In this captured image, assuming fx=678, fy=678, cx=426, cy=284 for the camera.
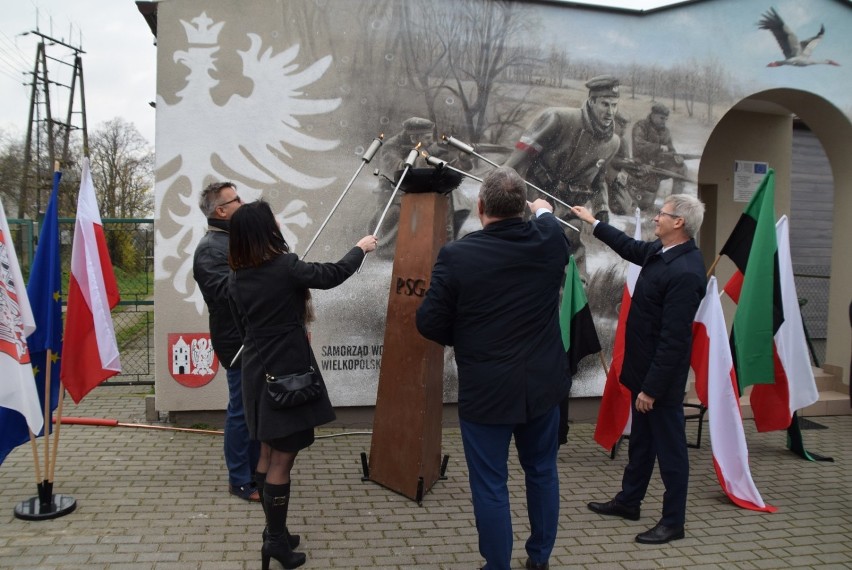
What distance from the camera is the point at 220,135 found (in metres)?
5.77

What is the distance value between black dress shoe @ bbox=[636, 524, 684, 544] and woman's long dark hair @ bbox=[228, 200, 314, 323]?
267 cm

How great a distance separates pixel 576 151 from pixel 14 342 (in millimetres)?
4830

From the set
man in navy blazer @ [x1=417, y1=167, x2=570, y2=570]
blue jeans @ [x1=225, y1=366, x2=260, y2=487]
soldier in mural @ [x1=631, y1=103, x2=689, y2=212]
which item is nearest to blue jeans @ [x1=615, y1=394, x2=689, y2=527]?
man in navy blazer @ [x1=417, y1=167, x2=570, y2=570]

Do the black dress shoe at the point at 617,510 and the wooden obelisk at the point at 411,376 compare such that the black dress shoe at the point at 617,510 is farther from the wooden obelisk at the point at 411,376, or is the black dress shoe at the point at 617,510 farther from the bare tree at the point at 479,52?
the bare tree at the point at 479,52

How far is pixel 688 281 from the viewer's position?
381cm

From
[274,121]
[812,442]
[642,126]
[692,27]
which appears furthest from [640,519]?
[692,27]

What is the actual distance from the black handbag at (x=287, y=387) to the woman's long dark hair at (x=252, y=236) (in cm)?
21

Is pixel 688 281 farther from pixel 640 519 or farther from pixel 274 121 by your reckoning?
pixel 274 121

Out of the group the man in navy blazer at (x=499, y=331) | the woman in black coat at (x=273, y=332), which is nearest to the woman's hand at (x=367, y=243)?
the woman in black coat at (x=273, y=332)

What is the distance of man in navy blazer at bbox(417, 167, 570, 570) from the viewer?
309 centimetres

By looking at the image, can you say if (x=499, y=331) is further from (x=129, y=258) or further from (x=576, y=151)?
(x=129, y=258)

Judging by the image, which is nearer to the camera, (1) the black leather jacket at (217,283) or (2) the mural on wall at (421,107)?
(1) the black leather jacket at (217,283)

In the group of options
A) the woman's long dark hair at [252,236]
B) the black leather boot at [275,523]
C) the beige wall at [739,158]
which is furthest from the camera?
the beige wall at [739,158]

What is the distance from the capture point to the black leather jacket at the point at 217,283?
410cm
